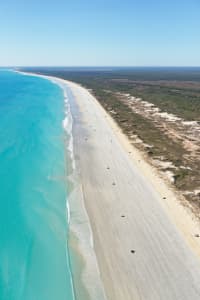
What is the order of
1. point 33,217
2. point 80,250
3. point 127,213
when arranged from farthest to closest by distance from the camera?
point 33,217 < point 127,213 < point 80,250

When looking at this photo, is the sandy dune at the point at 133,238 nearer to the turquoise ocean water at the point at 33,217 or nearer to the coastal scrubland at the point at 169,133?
the turquoise ocean water at the point at 33,217

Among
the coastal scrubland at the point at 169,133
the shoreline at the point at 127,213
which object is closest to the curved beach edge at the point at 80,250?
the shoreline at the point at 127,213

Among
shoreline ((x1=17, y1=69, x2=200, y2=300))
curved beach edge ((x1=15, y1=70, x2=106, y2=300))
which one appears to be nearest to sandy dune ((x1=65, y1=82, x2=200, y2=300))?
shoreline ((x1=17, y1=69, x2=200, y2=300))

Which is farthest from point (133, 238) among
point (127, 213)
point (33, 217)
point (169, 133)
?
point (169, 133)

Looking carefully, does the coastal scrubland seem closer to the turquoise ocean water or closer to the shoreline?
the shoreline

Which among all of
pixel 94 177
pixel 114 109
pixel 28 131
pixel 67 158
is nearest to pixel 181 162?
pixel 94 177

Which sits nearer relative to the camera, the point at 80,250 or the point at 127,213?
the point at 80,250

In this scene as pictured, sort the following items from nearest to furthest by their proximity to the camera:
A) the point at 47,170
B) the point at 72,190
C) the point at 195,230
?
1. the point at 195,230
2. the point at 72,190
3. the point at 47,170

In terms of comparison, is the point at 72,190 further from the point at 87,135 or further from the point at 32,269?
the point at 87,135

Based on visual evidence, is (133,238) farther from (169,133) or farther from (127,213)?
(169,133)
